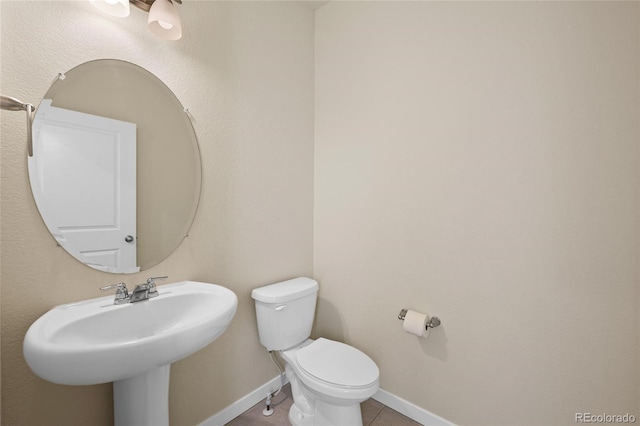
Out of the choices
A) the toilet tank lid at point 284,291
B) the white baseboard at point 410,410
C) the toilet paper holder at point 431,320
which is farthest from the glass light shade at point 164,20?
the white baseboard at point 410,410

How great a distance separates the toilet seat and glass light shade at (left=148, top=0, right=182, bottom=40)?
1637 millimetres

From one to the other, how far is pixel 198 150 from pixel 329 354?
127 centimetres

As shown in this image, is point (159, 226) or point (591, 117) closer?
point (591, 117)

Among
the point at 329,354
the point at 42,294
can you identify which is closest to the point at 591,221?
the point at 329,354

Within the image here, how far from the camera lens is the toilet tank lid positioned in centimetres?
156

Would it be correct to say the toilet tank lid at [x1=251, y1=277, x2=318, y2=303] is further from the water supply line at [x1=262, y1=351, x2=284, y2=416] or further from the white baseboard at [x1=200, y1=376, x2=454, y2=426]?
the white baseboard at [x1=200, y1=376, x2=454, y2=426]

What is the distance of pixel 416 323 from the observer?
1.50 m

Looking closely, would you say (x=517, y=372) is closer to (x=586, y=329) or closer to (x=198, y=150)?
(x=586, y=329)

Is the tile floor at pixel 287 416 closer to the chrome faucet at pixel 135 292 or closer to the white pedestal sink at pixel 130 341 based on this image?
the white pedestal sink at pixel 130 341

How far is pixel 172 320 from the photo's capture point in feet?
3.97

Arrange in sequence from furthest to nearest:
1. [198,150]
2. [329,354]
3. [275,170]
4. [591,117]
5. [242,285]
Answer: [275,170], [242,285], [329,354], [198,150], [591,117]

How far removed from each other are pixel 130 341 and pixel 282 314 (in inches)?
34.5

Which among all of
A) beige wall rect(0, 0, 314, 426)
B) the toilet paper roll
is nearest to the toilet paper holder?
the toilet paper roll

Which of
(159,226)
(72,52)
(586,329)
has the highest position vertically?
(72,52)
